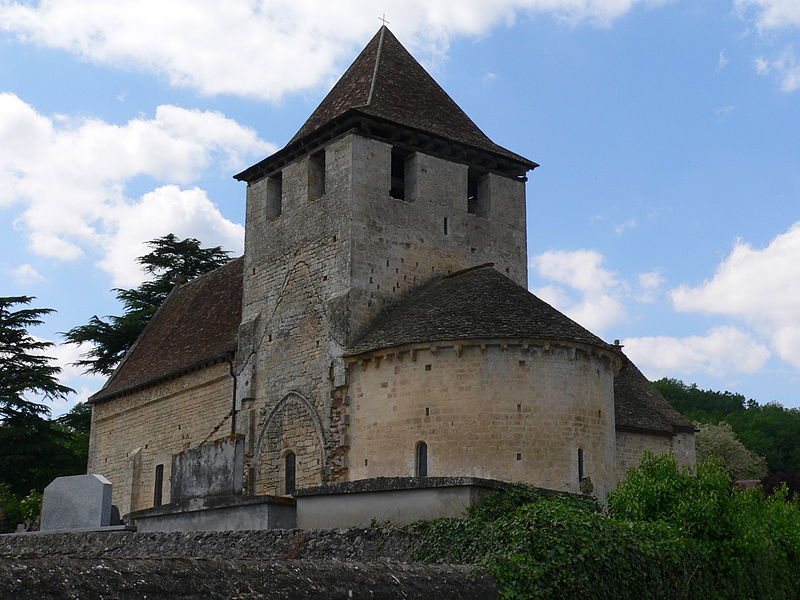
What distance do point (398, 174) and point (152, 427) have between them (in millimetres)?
11193

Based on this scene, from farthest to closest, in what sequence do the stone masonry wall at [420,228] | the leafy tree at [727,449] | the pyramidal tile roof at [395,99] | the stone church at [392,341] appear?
the leafy tree at [727,449] → the pyramidal tile roof at [395,99] → the stone masonry wall at [420,228] → the stone church at [392,341]

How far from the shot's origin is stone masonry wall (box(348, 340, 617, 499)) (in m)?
20.3

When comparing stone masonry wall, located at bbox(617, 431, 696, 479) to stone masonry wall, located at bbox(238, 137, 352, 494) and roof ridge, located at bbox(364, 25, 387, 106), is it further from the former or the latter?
roof ridge, located at bbox(364, 25, 387, 106)

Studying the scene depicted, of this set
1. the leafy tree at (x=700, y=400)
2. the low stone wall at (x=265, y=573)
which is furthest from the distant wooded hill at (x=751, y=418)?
the low stone wall at (x=265, y=573)

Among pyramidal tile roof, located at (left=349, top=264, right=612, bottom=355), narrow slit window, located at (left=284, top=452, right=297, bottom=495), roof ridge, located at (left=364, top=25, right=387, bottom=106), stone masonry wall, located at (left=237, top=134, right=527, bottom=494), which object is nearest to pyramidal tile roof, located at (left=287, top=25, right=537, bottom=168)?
roof ridge, located at (left=364, top=25, right=387, bottom=106)

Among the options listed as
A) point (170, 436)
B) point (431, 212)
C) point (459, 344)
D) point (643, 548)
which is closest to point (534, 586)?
point (643, 548)

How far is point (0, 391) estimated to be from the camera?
37.6m

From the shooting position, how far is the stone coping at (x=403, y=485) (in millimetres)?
12195

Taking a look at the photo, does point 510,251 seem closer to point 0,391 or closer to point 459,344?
point 459,344

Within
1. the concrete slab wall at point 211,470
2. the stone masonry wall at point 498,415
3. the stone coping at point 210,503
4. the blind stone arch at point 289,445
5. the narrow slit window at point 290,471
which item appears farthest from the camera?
the narrow slit window at point 290,471

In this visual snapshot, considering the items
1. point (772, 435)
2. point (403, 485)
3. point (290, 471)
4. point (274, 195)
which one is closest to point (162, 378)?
point (274, 195)

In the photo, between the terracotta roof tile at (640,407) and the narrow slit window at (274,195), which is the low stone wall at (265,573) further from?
the narrow slit window at (274,195)

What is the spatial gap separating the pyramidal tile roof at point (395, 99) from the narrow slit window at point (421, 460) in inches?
325

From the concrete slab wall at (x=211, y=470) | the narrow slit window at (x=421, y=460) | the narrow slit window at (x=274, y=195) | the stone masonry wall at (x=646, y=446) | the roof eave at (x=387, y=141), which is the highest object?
the roof eave at (x=387, y=141)
